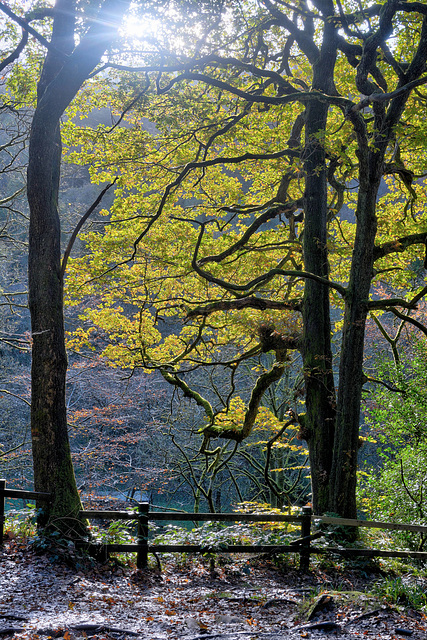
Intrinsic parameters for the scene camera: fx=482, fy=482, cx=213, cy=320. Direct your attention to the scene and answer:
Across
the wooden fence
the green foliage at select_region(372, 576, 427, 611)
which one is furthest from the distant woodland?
the green foliage at select_region(372, 576, 427, 611)

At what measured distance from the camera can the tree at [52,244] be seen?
6.00 m

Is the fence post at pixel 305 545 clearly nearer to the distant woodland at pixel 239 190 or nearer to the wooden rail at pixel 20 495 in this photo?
the distant woodland at pixel 239 190

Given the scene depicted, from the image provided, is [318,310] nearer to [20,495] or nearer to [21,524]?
[20,495]

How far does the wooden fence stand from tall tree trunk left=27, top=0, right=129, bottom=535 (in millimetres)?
297

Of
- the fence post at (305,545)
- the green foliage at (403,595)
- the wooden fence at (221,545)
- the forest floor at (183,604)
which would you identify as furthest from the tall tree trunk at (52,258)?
the green foliage at (403,595)

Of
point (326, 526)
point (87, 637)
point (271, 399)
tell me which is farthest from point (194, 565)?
point (271, 399)

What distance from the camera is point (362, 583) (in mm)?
6113

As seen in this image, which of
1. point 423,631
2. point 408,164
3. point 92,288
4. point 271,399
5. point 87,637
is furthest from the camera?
point 271,399

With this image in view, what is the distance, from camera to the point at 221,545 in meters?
6.12

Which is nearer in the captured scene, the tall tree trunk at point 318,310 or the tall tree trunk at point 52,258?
the tall tree trunk at point 52,258

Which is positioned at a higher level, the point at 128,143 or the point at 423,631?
the point at 128,143

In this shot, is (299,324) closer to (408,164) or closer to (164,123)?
(164,123)

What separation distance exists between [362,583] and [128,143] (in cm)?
763

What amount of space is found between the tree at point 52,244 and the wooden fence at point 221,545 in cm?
40
